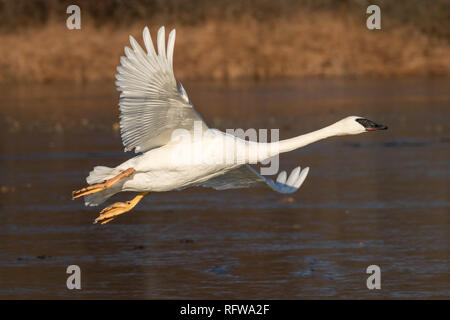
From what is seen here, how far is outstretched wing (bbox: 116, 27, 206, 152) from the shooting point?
7.93 meters

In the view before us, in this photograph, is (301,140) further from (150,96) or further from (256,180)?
(150,96)

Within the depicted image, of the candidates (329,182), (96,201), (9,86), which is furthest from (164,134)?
(9,86)

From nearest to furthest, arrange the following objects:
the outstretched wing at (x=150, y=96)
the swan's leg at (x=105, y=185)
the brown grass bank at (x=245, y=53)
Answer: the outstretched wing at (x=150, y=96) → the swan's leg at (x=105, y=185) → the brown grass bank at (x=245, y=53)

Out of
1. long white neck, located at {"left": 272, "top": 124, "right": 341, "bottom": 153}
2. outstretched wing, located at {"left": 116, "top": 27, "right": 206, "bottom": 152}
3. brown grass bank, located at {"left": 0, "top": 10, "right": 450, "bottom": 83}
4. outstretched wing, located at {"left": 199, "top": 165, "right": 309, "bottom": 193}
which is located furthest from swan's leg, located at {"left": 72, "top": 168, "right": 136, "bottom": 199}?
brown grass bank, located at {"left": 0, "top": 10, "right": 450, "bottom": 83}

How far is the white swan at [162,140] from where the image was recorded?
8.05 meters

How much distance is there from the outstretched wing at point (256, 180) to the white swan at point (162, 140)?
1.22 ft

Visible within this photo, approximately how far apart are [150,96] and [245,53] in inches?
917

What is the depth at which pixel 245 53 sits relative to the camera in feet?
102

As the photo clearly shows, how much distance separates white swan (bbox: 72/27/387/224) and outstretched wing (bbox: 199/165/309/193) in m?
0.37

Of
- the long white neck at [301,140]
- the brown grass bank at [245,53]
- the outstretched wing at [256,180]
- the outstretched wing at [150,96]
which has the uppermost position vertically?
the brown grass bank at [245,53]

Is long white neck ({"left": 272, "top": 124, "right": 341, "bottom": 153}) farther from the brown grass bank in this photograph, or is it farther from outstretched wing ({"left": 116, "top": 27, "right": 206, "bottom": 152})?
the brown grass bank

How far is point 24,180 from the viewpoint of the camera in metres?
14.1

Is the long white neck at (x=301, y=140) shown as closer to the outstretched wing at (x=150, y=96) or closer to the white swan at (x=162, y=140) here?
the white swan at (x=162, y=140)

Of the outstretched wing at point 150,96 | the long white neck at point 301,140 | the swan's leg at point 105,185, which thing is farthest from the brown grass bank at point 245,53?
the outstretched wing at point 150,96
